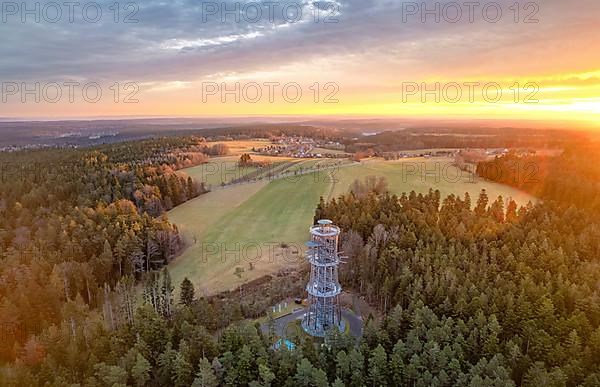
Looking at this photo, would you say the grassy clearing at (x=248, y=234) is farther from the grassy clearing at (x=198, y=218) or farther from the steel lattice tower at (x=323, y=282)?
the steel lattice tower at (x=323, y=282)

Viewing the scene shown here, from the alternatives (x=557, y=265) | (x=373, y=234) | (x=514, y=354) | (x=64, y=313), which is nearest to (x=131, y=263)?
(x=64, y=313)

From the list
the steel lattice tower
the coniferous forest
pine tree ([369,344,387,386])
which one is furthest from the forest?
pine tree ([369,344,387,386])

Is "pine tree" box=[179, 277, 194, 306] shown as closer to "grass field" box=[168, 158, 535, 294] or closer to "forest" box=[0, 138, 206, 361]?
"grass field" box=[168, 158, 535, 294]

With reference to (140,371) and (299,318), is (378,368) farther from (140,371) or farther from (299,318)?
(140,371)

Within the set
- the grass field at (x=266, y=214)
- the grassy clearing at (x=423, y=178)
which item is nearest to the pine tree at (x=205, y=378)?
the grass field at (x=266, y=214)

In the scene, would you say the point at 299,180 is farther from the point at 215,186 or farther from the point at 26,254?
the point at 26,254
